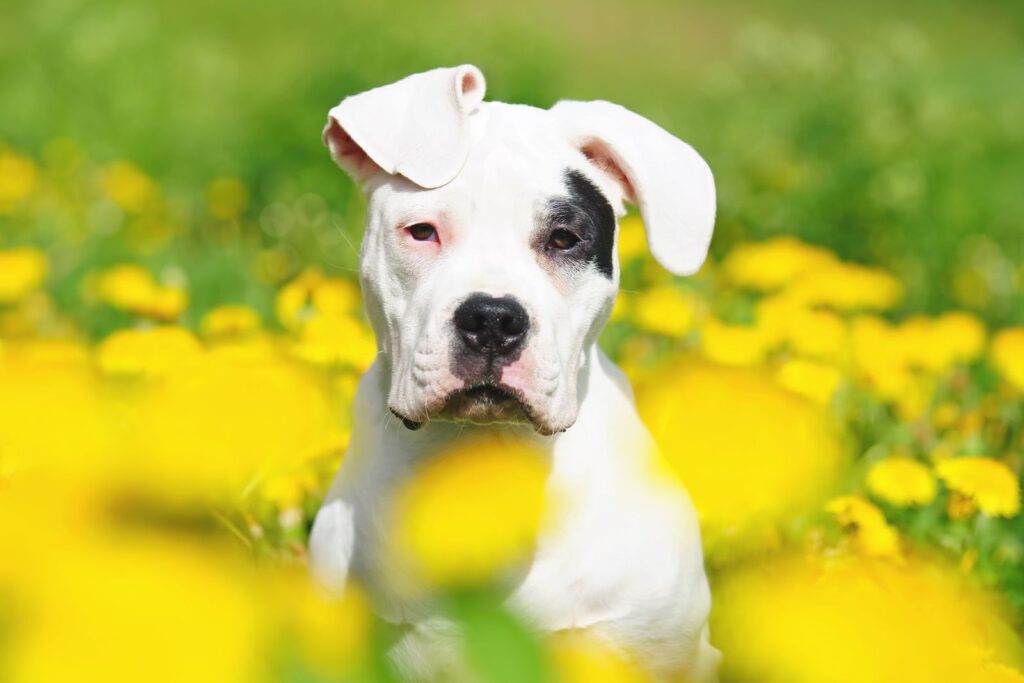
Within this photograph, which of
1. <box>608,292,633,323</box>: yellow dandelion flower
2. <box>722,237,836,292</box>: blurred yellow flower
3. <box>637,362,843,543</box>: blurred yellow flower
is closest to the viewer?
<box>637,362,843,543</box>: blurred yellow flower

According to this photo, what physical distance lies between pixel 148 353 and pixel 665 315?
173 centimetres

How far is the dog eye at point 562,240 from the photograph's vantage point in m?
2.36

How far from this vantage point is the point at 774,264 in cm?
430

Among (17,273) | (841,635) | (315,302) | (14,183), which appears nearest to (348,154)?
(315,302)

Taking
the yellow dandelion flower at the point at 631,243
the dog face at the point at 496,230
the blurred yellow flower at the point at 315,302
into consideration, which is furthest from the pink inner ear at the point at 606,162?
the yellow dandelion flower at the point at 631,243

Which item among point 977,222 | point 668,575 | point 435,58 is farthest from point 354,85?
point 668,575

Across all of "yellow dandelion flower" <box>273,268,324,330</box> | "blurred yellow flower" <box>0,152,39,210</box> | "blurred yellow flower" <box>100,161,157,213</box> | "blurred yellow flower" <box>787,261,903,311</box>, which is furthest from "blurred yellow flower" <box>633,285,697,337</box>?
"blurred yellow flower" <box>0,152,39,210</box>

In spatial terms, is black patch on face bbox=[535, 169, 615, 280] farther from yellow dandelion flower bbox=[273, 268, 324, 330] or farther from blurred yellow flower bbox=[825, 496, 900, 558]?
yellow dandelion flower bbox=[273, 268, 324, 330]

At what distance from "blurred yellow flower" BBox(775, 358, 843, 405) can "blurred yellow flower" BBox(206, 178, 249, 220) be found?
12.7 feet

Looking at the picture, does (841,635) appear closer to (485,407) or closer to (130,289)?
(485,407)

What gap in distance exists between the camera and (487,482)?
2.25 ft

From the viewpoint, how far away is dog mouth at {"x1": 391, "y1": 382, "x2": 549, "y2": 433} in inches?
88.4

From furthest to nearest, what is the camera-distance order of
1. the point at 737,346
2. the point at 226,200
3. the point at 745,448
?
the point at 226,200
the point at 737,346
the point at 745,448

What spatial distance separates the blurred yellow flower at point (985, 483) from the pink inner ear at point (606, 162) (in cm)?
99
